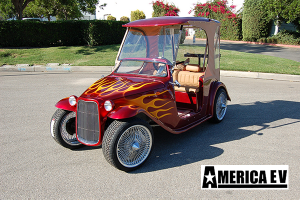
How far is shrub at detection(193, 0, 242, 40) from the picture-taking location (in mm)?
24781

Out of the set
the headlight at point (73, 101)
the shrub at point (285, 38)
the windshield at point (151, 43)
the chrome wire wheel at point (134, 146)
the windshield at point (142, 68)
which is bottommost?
the chrome wire wheel at point (134, 146)

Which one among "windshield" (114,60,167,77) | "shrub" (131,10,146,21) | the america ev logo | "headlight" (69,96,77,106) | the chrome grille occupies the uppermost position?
"shrub" (131,10,146,21)

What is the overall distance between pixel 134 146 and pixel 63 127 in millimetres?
1241

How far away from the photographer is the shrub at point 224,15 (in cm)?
2478

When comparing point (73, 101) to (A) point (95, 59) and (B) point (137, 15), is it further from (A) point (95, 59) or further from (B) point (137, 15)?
(B) point (137, 15)

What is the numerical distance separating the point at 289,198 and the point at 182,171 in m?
1.33

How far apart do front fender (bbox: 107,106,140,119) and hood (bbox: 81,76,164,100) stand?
21cm

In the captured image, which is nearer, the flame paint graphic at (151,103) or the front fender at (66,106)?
the flame paint graphic at (151,103)

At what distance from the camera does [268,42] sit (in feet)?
76.8

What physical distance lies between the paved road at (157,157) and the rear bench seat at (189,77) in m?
0.83

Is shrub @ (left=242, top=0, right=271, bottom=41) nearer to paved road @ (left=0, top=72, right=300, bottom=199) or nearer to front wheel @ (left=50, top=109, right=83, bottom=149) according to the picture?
paved road @ (left=0, top=72, right=300, bottom=199)

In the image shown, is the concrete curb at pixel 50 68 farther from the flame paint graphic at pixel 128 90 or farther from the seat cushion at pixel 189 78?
the flame paint graphic at pixel 128 90

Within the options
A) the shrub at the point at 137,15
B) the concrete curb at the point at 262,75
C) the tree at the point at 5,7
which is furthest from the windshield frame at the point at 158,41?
the shrub at the point at 137,15

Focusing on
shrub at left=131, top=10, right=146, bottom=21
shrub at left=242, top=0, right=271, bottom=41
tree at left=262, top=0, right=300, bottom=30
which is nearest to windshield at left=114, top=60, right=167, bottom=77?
tree at left=262, top=0, right=300, bottom=30
